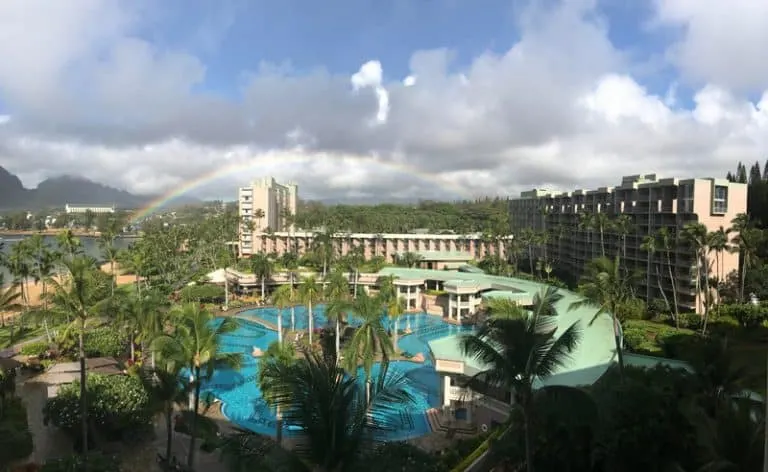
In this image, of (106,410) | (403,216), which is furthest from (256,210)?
(106,410)

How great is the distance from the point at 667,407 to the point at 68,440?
1930 centimetres

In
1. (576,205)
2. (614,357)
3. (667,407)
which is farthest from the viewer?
(576,205)

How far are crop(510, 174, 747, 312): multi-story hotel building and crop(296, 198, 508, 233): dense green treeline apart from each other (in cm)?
2211

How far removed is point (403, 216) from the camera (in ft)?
421

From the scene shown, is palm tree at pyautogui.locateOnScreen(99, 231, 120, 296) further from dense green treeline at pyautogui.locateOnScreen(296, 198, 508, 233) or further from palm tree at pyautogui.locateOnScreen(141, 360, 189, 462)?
palm tree at pyautogui.locateOnScreen(141, 360, 189, 462)

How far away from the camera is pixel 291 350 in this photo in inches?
699

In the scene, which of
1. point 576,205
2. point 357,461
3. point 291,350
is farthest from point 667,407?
point 576,205

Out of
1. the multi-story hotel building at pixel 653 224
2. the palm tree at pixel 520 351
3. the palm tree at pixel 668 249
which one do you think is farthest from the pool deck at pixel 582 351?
the multi-story hotel building at pixel 653 224

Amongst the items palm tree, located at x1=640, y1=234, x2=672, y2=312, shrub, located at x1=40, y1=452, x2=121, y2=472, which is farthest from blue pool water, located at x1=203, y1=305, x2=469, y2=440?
palm tree, located at x1=640, y1=234, x2=672, y2=312

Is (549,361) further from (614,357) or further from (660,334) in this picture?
(660,334)

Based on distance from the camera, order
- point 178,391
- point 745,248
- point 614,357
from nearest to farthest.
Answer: point 178,391 → point 614,357 → point 745,248

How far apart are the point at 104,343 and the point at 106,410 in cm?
1141

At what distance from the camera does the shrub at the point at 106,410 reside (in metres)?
16.9

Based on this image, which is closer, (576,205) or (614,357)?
(614,357)
